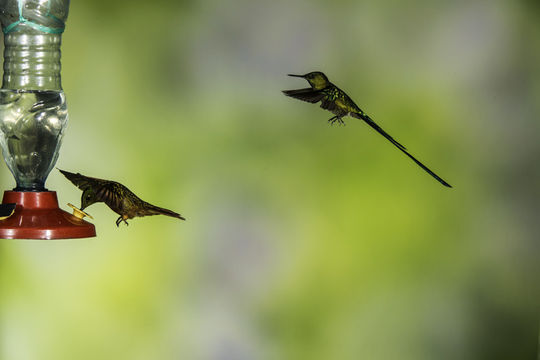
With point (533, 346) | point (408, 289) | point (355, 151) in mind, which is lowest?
point (533, 346)

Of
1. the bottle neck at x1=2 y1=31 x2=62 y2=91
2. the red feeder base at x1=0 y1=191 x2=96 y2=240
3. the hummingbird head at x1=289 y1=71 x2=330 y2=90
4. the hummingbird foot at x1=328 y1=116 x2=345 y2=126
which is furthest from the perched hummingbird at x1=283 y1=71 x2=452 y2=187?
the red feeder base at x1=0 y1=191 x2=96 y2=240

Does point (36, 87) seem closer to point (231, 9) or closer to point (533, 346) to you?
point (231, 9)

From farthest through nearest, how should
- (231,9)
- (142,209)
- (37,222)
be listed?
(231,9), (142,209), (37,222)

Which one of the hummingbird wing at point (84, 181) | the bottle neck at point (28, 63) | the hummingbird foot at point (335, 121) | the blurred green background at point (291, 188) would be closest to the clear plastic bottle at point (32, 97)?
the bottle neck at point (28, 63)

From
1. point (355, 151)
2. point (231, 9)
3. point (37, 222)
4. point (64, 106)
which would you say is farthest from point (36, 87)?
point (355, 151)

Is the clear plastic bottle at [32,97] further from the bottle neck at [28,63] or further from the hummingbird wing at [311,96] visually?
the hummingbird wing at [311,96]

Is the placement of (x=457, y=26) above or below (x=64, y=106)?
above

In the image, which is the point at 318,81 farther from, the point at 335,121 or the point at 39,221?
the point at 39,221
